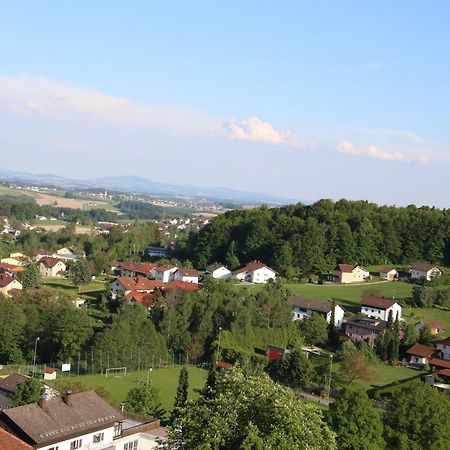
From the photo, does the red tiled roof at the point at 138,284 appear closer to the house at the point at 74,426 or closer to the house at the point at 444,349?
the house at the point at 444,349

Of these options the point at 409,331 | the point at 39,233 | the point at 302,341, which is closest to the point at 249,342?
the point at 302,341

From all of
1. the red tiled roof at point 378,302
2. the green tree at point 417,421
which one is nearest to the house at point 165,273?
the red tiled roof at point 378,302

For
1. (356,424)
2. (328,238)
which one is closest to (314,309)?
(328,238)

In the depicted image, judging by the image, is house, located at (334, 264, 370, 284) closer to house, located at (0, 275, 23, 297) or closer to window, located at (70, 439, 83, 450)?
house, located at (0, 275, 23, 297)

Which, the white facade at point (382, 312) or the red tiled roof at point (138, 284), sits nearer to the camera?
the white facade at point (382, 312)

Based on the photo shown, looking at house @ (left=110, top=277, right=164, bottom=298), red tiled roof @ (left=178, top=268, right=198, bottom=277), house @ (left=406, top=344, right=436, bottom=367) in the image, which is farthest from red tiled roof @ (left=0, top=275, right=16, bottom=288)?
A: house @ (left=406, top=344, right=436, bottom=367)

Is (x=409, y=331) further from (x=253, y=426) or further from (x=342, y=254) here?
(x=253, y=426)

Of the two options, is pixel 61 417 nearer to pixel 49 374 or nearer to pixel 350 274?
pixel 49 374
